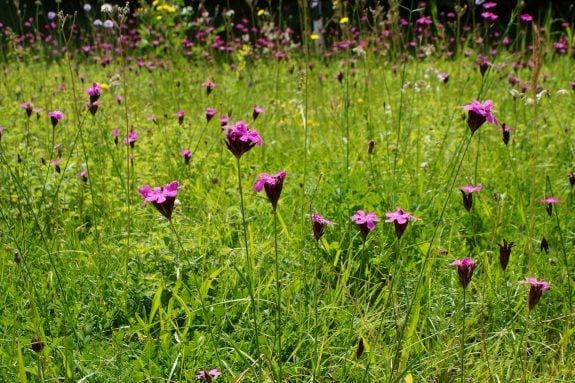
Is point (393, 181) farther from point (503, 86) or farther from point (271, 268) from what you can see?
point (503, 86)

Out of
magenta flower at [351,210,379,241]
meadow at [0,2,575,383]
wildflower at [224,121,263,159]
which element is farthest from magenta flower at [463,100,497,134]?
wildflower at [224,121,263,159]

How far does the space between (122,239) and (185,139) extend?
123 centimetres

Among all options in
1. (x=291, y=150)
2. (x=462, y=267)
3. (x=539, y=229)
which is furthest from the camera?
(x=291, y=150)

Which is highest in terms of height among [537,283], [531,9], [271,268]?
[537,283]

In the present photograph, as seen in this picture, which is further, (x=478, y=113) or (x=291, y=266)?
(x=291, y=266)

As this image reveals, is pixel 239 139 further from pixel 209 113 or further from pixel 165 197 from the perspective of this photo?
pixel 209 113

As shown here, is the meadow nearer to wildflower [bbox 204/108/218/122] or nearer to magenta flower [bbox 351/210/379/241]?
magenta flower [bbox 351/210/379/241]

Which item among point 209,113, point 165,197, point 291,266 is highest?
point 165,197

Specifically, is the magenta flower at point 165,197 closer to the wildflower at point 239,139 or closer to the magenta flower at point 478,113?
the wildflower at point 239,139

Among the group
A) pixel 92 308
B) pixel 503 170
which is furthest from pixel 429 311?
pixel 503 170

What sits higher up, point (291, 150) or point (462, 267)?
point (462, 267)

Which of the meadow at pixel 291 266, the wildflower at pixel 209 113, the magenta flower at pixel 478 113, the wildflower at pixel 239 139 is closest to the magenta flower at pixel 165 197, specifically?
the meadow at pixel 291 266

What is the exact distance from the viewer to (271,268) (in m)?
2.00

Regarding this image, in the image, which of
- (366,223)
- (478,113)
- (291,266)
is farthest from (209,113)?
(478,113)
